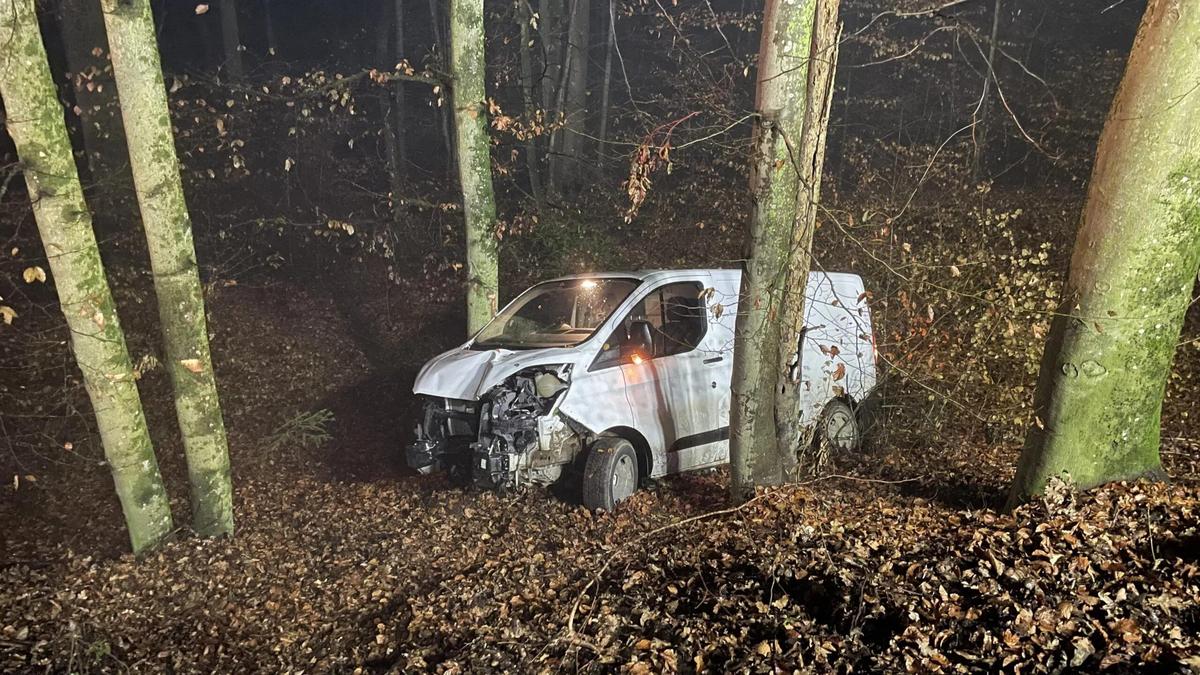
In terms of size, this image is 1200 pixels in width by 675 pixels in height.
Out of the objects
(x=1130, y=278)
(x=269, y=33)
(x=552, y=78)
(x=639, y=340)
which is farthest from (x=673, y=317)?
(x=269, y=33)

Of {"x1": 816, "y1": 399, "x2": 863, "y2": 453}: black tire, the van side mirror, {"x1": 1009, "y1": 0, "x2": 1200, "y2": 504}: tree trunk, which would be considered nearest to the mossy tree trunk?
the van side mirror

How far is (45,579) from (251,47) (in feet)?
78.4

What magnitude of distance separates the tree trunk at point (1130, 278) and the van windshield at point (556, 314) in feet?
11.8

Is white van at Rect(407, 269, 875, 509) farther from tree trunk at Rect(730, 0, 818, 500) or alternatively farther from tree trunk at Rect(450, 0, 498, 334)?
tree trunk at Rect(450, 0, 498, 334)

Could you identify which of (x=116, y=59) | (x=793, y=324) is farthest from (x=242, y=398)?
(x=793, y=324)

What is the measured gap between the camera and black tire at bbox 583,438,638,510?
6.28 m

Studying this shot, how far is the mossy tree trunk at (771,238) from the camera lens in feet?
16.5

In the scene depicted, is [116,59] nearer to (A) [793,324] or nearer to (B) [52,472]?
(B) [52,472]

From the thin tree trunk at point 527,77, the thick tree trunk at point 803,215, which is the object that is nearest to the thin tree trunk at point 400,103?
the thin tree trunk at point 527,77

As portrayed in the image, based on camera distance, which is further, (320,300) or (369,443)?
(320,300)

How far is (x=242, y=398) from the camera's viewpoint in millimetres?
10180

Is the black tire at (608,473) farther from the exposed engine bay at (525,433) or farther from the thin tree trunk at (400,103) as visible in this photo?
the thin tree trunk at (400,103)

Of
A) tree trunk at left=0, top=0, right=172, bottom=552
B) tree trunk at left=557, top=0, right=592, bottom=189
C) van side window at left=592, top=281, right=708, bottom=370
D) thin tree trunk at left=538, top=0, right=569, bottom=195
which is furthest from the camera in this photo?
tree trunk at left=557, top=0, right=592, bottom=189

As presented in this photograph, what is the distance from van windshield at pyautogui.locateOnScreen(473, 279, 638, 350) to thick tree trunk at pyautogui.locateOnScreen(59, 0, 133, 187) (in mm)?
6785
